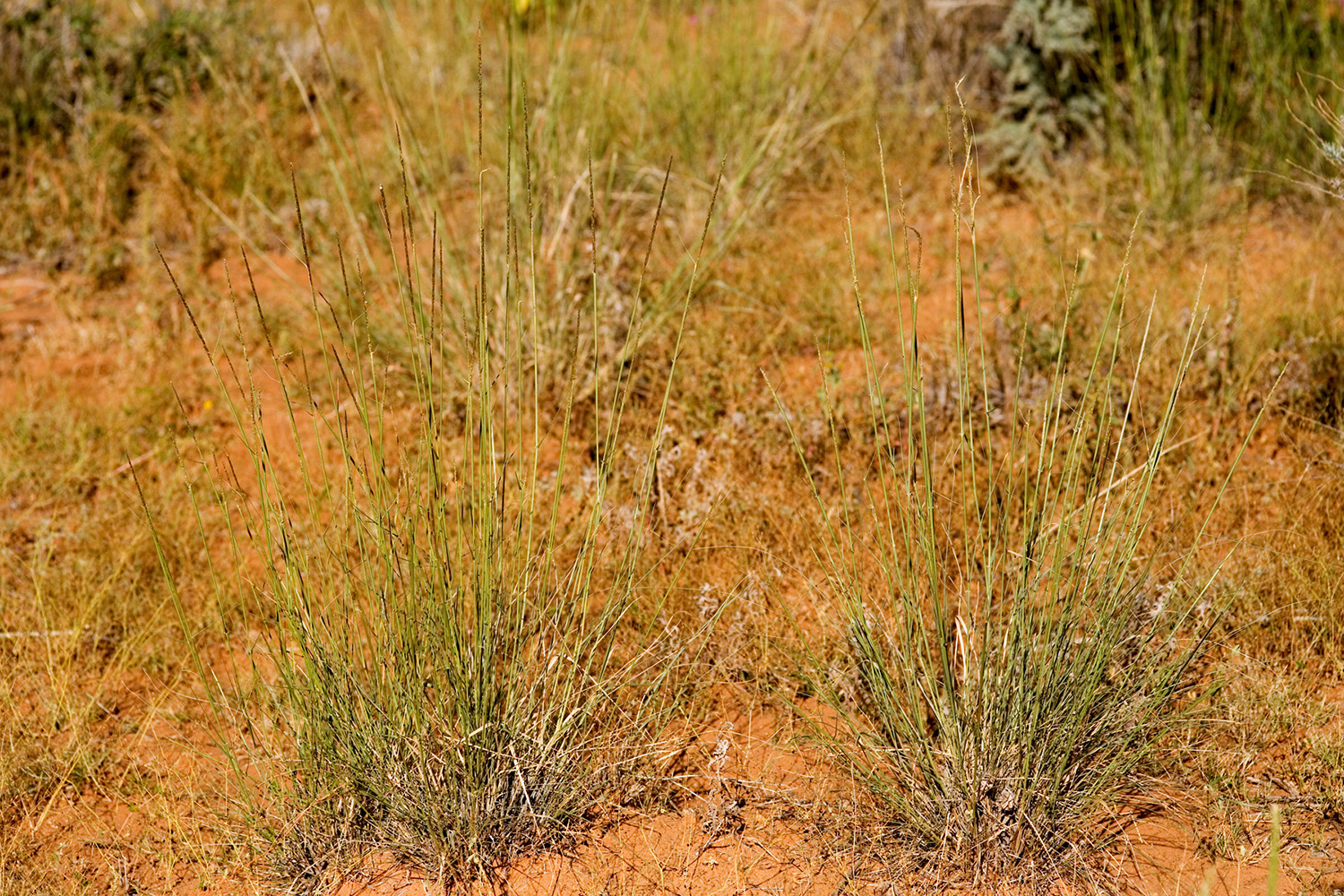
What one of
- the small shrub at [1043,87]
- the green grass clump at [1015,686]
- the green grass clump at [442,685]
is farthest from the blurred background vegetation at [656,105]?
the green grass clump at [1015,686]

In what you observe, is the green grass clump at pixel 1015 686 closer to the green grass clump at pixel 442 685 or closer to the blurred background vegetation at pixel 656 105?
the green grass clump at pixel 442 685

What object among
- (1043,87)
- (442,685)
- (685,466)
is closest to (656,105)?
(1043,87)

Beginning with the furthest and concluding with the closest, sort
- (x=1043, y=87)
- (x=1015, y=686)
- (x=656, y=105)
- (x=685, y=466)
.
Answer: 1. (x=656, y=105)
2. (x=1043, y=87)
3. (x=685, y=466)
4. (x=1015, y=686)

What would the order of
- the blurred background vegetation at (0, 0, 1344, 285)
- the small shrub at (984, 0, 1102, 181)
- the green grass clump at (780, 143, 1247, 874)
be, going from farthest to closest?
1. the small shrub at (984, 0, 1102, 181)
2. the blurred background vegetation at (0, 0, 1344, 285)
3. the green grass clump at (780, 143, 1247, 874)

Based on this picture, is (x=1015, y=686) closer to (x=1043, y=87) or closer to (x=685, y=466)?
(x=685, y=466)

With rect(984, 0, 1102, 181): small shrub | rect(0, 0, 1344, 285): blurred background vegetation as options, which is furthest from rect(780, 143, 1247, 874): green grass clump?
rect(984, 0, 1102, 181): small shrub

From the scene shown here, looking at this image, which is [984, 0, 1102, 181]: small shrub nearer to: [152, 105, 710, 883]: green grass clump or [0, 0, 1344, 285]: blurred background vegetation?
[0, 0, 1344, 285]: blurred background vegetation

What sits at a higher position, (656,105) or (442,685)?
(656,105)

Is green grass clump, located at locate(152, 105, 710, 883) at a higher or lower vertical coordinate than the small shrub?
lower

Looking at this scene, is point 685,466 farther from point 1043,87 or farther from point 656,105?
point 1043,87

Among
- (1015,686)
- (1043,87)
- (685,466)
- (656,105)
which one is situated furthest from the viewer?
(656,105)

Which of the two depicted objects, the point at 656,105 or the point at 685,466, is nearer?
the point at 685,466

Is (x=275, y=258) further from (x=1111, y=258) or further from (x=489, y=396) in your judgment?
(x=1111, y=258)

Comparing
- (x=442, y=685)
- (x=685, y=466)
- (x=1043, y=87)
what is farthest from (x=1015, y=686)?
(x=1043, y=87)
